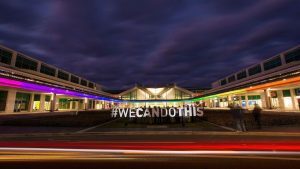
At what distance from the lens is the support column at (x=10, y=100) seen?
3512cm

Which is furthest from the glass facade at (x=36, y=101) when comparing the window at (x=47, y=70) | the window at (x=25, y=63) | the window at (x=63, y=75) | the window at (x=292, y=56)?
the window at (x=292, y=56)

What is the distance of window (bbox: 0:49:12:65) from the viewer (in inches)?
1533

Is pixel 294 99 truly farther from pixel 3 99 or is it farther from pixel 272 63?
pixel 3 99

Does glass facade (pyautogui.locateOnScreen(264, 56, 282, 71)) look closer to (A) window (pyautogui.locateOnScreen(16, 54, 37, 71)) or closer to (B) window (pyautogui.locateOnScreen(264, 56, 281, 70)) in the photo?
(B) window (pyautogui.locateOnScreen(264, 56, 281, 70))

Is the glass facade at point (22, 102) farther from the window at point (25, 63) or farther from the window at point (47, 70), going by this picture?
the window at point (47, 70)

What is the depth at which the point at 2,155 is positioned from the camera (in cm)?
657

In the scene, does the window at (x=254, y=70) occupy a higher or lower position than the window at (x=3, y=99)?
higher

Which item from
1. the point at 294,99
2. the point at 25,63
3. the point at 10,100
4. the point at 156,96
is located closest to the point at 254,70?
the point at 294,99

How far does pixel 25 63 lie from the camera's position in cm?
4769

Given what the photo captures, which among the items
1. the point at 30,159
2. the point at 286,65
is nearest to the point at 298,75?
the point at 286,65

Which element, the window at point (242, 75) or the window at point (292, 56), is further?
the window at point (242, 75)

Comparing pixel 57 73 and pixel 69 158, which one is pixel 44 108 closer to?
pixel 57 73

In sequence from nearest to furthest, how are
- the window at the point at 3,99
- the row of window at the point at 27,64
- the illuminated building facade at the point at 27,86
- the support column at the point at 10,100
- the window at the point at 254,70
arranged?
the illuminated building facade at the point at 27,86, the window at the point at 3,99, the support column at the point at 10,100, the row of window at the point at 27,64, the window at the point at 254,70

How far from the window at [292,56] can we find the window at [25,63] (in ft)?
251
